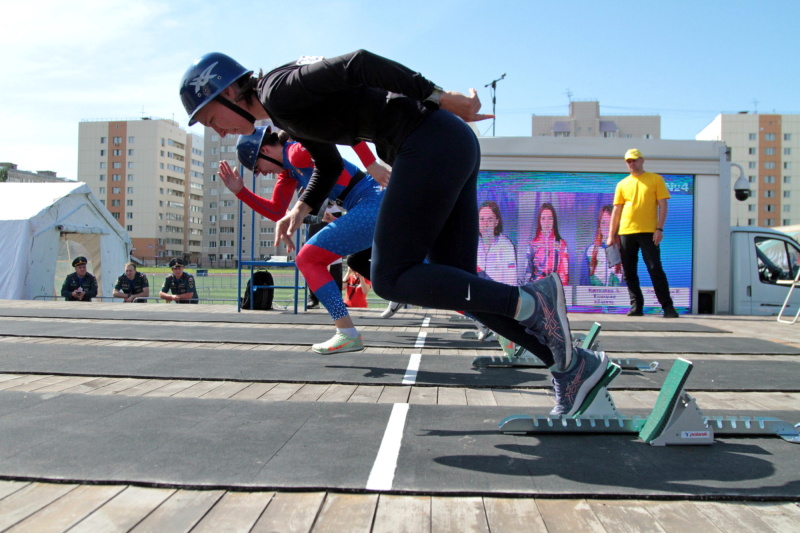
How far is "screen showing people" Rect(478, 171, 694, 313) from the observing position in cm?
993

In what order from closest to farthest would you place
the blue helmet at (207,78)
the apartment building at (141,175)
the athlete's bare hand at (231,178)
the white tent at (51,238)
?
1. the blue helmet at (207,78)
2. the athlete's bare hand at (231,178)
3. the white tent at (51,238)
4. the apartment building at (141,175)

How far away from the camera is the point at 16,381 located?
11.0 feet

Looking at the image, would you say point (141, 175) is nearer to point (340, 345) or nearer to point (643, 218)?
point (643, 218)

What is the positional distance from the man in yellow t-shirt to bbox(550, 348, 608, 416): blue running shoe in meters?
6.28

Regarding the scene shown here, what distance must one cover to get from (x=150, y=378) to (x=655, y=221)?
273 inches

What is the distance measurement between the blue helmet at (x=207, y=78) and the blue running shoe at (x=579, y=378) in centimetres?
190

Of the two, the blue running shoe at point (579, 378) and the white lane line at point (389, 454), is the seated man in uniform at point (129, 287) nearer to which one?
the white lane line at point (389, 454)

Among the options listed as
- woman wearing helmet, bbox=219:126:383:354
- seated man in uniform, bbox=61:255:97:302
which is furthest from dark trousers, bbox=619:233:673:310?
seated man in uniform, bbox=61:255:97:302

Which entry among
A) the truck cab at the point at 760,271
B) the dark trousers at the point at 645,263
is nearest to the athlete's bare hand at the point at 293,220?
the dark trousers at the point at 645,263

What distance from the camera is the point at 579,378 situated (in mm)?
2312

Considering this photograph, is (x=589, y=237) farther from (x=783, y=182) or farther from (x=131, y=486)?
(x=783, y=182)

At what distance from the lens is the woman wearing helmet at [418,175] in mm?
2232

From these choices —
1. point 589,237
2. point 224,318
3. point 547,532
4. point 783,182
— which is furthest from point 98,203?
point 783,182

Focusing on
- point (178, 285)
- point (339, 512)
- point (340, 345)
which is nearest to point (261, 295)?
point (178, 285)
